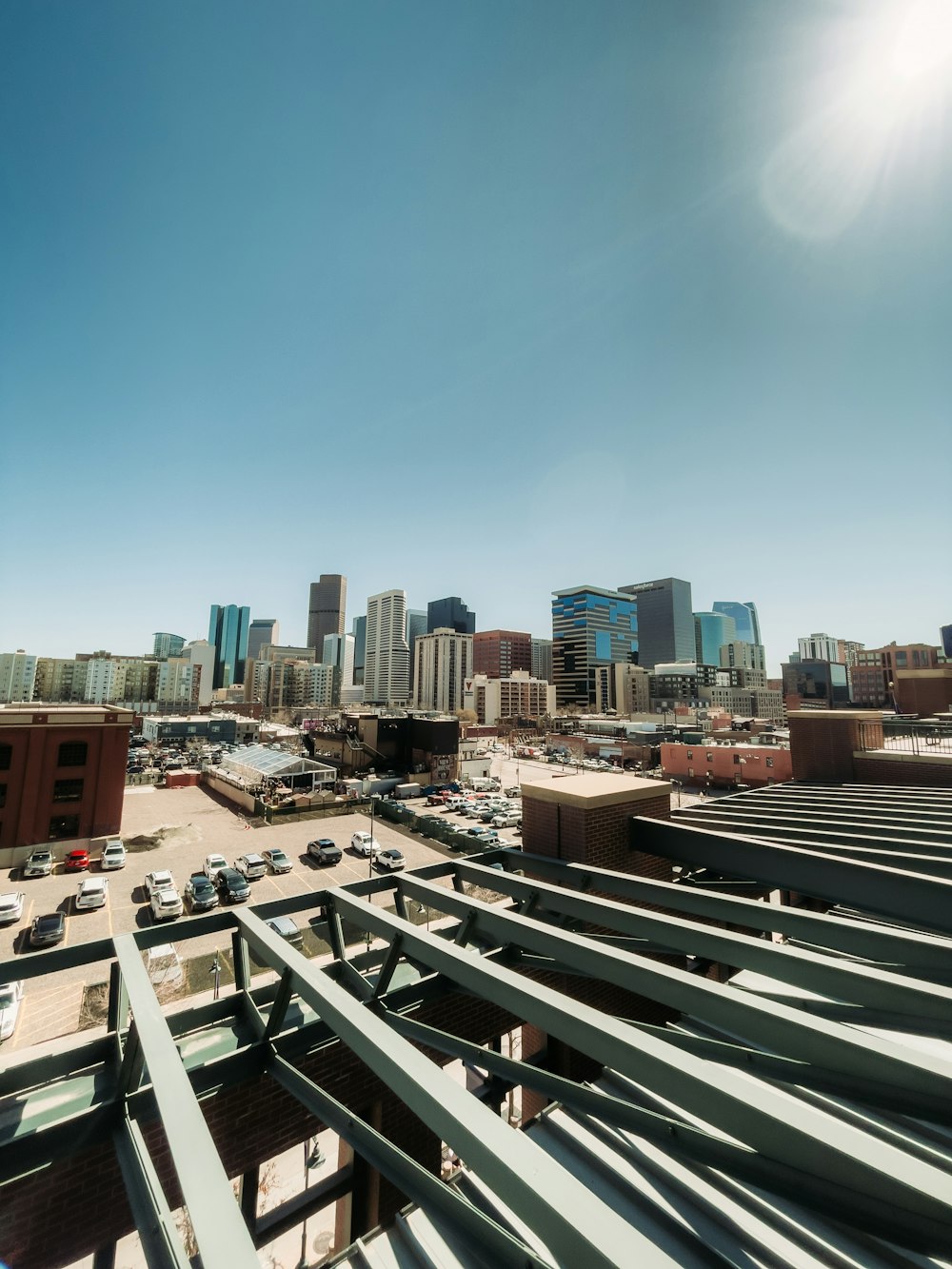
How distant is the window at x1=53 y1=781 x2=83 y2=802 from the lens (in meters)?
35.5

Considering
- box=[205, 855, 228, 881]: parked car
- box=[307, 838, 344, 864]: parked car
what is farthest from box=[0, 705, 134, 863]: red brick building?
box=[307, 838, 344, 864]: parked car

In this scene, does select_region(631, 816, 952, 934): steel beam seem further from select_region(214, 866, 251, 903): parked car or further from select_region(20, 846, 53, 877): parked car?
select_region(20, 846, 53, 877): parked car

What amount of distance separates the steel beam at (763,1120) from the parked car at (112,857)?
36.3m

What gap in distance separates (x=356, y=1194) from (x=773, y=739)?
6801 cm

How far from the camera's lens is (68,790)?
35.8 m

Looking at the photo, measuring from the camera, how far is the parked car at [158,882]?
2600 cm

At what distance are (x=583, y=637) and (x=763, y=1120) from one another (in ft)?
602

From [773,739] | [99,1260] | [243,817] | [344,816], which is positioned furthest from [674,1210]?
[773,739]

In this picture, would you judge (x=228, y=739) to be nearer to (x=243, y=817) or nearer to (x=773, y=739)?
(x=243, y=817)

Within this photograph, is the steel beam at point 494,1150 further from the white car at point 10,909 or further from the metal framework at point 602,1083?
the white car at point 10,909

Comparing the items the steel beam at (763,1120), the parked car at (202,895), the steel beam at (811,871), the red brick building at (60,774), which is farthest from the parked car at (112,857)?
the steel beam at (763,1120)

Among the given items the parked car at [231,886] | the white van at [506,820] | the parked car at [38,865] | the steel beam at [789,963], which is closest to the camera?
the steel beam at [789,963]

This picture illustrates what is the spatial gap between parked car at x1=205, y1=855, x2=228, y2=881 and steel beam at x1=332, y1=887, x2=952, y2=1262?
101 feet

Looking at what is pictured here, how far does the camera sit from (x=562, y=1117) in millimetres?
4434
